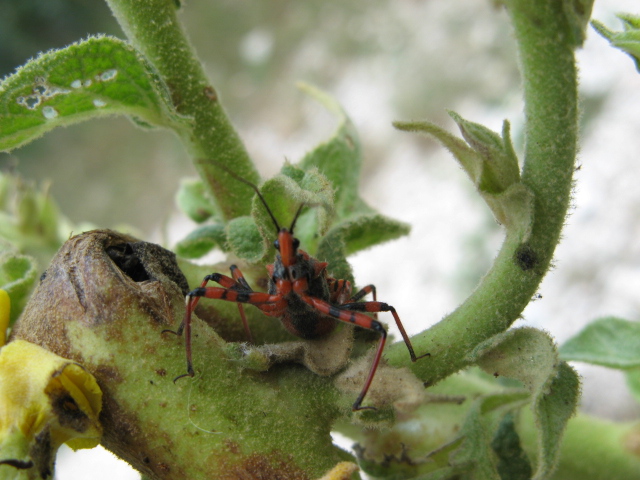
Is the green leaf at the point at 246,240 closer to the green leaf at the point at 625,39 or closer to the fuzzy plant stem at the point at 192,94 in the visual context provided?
the fuzzy plant stem at the point at 192,94

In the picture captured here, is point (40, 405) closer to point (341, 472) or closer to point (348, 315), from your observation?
point (341, 472)

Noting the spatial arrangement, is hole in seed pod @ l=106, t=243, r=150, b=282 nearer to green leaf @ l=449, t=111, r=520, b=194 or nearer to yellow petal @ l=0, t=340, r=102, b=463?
yellow petal @ l=0, t=340, r=102, b=463

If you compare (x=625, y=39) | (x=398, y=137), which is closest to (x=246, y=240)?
(x=625, y=39)

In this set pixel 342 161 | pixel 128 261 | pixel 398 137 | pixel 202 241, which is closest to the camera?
pixel 128 261

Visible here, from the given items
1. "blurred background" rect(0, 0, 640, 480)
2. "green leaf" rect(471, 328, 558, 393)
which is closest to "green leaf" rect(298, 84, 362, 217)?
"blurred background" rect(0, 0, 640, 480)

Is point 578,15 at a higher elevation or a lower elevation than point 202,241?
higher

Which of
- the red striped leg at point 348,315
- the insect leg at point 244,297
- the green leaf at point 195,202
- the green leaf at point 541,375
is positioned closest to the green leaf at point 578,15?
the green leaf at point 541,375

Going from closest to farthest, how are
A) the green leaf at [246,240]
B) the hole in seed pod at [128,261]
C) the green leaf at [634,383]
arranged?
the hole in seed pod at [128,261] → the green leaf at [246,240] → the green leaf at [634,383]
